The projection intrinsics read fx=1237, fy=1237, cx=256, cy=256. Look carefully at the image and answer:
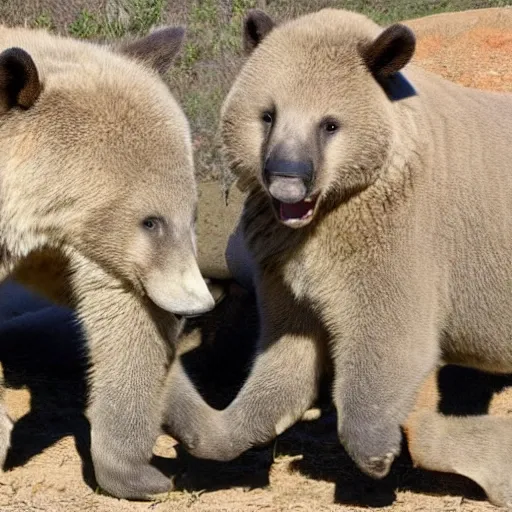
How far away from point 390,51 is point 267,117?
598mm

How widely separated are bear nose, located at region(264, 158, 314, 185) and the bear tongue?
0.18 meters

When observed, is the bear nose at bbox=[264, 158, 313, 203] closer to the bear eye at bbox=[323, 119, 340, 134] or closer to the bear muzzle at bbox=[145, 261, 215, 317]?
the bear eye at bbox=[323, 119, 340, 134]

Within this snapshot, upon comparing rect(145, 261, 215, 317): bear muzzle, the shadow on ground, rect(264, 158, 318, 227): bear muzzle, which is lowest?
the shadow on ground

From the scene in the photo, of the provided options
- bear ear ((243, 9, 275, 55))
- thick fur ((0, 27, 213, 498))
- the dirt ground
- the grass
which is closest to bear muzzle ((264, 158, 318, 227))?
thick fur ((0, 27, 213, 498))

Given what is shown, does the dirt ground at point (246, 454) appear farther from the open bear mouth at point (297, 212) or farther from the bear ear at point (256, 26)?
the bear ear at point (256, 26)

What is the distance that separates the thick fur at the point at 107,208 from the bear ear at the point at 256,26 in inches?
19.2

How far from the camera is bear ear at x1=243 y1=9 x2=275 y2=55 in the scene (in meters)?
5.57

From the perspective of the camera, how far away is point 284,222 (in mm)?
5227

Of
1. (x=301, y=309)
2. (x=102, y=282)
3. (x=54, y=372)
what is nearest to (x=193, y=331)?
(x=54, y=372)

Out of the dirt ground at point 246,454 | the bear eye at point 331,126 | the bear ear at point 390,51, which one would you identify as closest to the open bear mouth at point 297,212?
the bear eye at point 331,126

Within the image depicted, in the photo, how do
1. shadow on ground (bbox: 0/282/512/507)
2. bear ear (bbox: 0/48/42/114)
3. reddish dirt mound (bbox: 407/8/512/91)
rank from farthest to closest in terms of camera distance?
reddish dirt mound (bbox: 407/8/512/91), shadow on ground (bbox: 0/282/512/507), bear ear (bbox: 0/48/42/114)

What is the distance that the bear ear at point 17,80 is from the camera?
4855 mm

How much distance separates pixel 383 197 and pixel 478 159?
632mm

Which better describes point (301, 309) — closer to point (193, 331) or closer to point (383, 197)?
point (383, 197)
